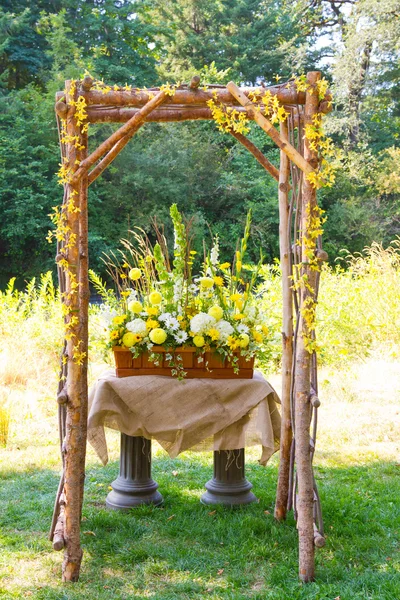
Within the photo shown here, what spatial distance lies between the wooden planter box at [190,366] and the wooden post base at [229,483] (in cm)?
48

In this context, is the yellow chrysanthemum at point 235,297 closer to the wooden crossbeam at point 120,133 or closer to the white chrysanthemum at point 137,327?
the white chrysanthemum at point 137,327

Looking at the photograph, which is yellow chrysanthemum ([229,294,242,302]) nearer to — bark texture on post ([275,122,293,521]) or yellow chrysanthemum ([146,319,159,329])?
bark texture on post ([275,122,293,521])

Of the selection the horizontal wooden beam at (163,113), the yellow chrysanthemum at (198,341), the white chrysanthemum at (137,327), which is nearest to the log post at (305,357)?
the horizontal wooden beam at (163,113)

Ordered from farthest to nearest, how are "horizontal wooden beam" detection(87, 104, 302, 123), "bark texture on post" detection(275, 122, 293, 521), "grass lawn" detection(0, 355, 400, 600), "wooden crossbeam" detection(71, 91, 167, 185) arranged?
"bark texture on post" detection(275, 122, 293, 521) → "horizontal wooden beam" detection(87, 104, 302, 123) → "wooden crossbeam" detection(71, 91, 167, 185) → "grass lawn" detection(0, 355, 400, 600)

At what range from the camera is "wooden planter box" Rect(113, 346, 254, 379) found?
3500 mm

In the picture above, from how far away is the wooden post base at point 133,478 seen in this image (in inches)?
145

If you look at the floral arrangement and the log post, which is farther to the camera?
the floral arrangement

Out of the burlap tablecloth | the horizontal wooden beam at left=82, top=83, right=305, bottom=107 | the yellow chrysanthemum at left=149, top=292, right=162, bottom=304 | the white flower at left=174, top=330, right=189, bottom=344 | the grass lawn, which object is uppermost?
the horizontal wooden beam at left=82, top=83, right=305, bottom=107

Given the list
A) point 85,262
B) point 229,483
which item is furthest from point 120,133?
point 229,483

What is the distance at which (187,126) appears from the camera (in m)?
18.7

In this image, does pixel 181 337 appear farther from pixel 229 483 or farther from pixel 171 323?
pixel 229 483

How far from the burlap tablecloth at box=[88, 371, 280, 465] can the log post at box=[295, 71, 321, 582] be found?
Result: 0.59 m

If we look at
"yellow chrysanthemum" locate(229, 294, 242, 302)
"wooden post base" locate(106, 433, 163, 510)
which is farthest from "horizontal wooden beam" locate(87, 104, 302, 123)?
"wooden post base" locate(106, 433, 163, 510)

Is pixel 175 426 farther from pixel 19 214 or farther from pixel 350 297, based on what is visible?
pixel 19 214
